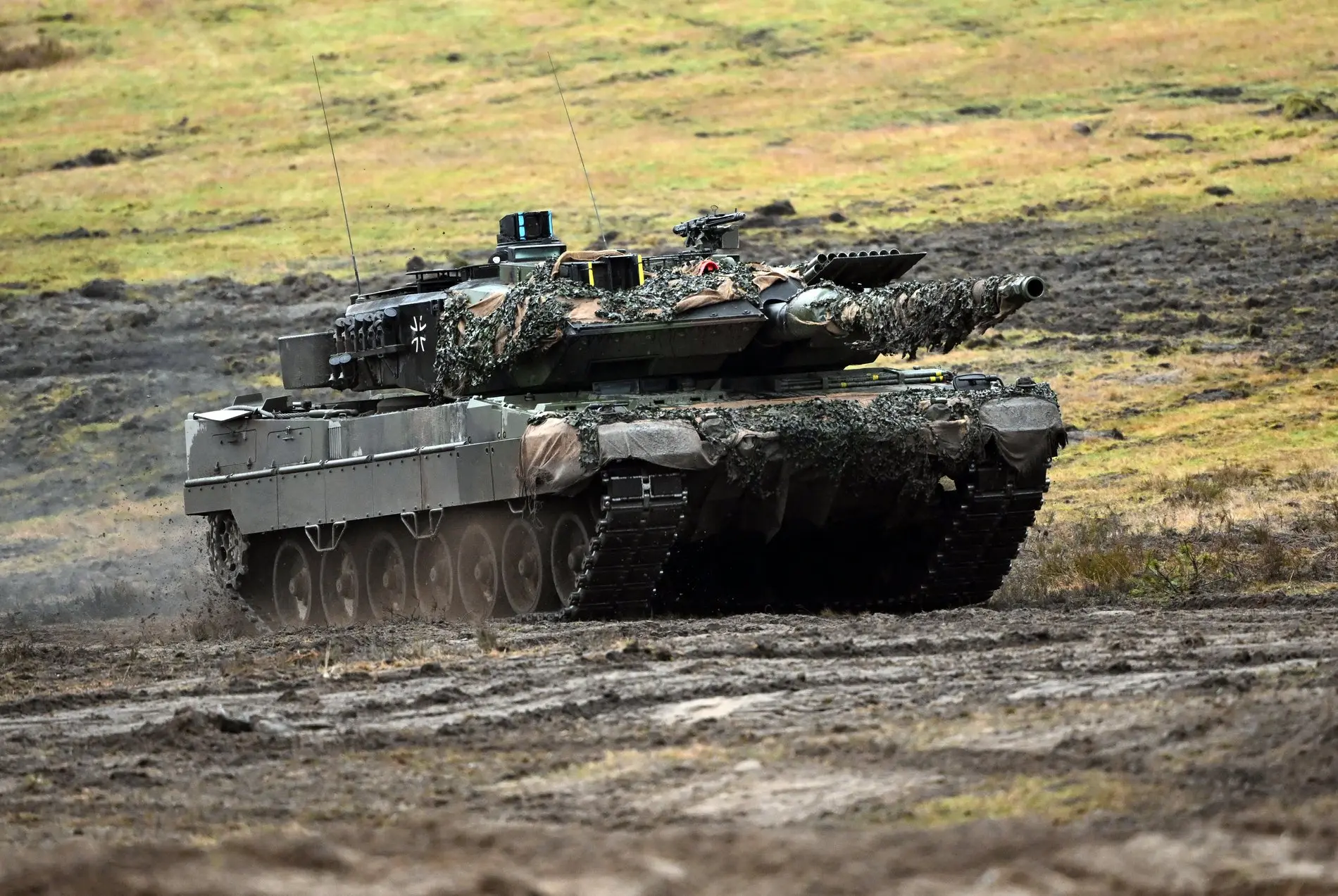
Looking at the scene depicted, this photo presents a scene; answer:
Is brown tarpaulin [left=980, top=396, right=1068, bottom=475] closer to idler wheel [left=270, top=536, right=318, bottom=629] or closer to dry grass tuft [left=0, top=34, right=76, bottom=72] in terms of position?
idler wheel [left=270, top=536, right=318, bottom=629]

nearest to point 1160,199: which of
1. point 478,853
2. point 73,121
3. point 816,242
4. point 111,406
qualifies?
point 816,242

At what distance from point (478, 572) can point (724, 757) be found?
27.2 feet

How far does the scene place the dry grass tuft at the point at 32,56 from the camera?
5216 cm

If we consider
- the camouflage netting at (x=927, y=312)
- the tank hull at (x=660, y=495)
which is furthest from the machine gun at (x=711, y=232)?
the camouflage netting at (x=927, y=312)

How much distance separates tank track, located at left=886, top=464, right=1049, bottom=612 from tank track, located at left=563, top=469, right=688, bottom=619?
89.5 inches

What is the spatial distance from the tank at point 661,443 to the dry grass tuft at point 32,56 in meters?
35.4

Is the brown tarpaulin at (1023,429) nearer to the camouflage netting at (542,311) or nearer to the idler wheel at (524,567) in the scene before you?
the camouflage netting at (542,311)

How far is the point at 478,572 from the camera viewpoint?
57.6ft

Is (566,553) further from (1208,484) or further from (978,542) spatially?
(1208,484)

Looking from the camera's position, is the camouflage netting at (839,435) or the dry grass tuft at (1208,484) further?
the dry grass tuft at (1208,484)

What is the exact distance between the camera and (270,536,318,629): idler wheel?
64.9ft

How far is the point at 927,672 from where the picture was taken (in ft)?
38.7

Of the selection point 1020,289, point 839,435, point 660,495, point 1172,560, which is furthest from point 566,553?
point 1172,560

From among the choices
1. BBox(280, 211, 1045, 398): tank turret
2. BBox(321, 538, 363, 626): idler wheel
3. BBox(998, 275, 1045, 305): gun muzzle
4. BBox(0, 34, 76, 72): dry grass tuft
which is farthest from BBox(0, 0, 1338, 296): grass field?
BBox(998, 275, 1045, 305): gun muzzle
